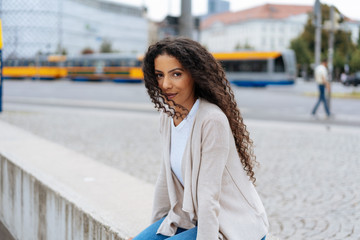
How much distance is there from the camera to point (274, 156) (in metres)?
7.59

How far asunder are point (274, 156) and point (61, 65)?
4466 cm

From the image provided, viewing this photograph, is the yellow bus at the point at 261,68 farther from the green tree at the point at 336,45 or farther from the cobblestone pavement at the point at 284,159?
the green tree at the point at 336,45

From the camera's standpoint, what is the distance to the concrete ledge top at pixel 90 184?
11.2 feet

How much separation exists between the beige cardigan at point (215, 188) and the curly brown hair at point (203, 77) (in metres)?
0.07

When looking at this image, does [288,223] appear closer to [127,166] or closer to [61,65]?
[127,166]

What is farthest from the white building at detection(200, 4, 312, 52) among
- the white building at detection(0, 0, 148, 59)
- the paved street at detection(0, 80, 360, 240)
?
the paved street at detection(0, 80, 360, 240)

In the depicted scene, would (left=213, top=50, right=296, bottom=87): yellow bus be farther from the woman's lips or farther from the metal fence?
the metal fence

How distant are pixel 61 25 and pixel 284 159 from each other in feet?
310

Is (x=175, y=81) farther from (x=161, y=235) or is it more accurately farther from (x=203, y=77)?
(x=161, y=235)

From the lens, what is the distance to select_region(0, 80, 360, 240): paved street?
4316 mm

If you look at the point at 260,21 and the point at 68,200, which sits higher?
the point at 260,21

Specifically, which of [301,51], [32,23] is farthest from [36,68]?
[32,23]

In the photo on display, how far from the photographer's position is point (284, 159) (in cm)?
732

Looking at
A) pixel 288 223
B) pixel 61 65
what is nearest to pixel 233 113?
pixel 288 223
